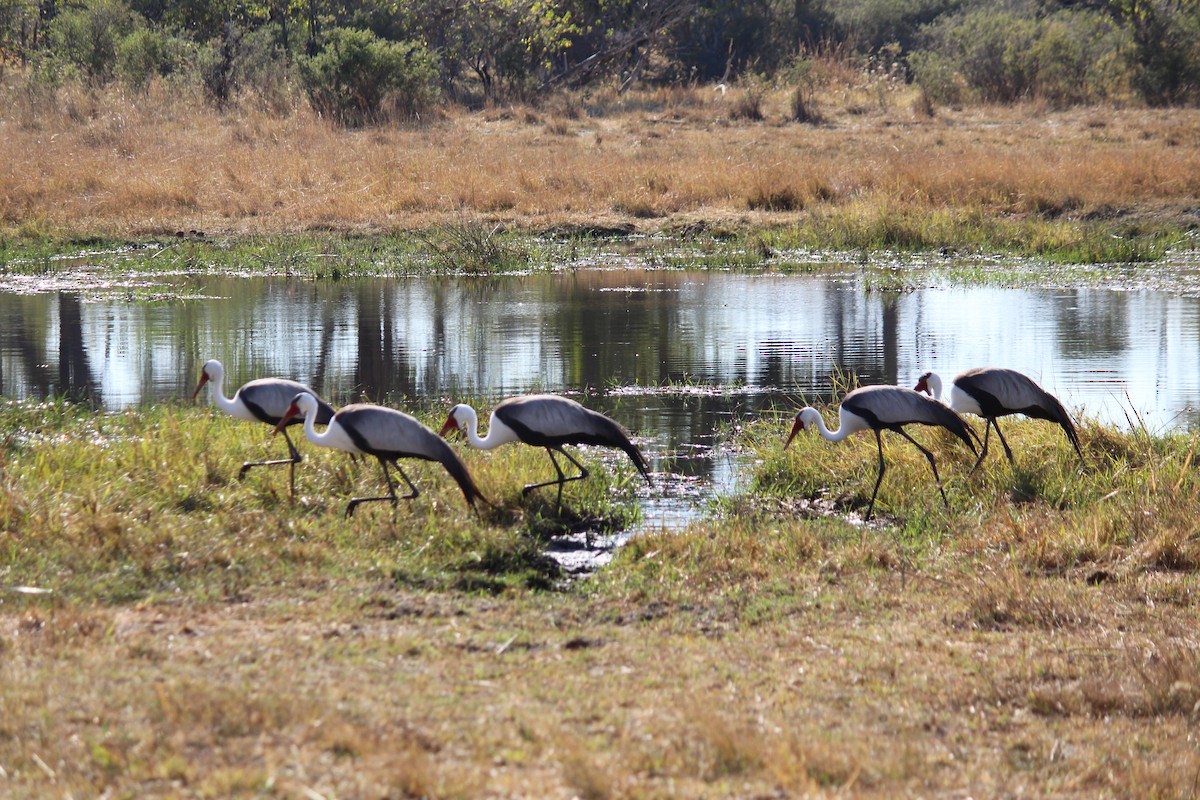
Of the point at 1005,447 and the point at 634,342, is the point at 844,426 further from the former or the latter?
the point at 634,342

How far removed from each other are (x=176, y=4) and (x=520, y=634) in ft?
106

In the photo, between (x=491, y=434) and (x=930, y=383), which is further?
(x=930, y=383)

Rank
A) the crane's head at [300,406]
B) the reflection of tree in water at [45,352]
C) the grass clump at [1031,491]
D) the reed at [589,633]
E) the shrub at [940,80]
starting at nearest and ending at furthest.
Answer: the reed at [589,633], the grass clump at [1031,491], the crane's head at [300,406], the reflection of tree in water at [45,352], the shrub at [940,80]

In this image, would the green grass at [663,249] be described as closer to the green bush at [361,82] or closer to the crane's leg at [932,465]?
the green bush at [361,82]

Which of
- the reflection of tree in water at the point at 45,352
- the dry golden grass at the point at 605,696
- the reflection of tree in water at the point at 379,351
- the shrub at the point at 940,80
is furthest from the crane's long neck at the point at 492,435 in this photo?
the shrub at the point at 940,80

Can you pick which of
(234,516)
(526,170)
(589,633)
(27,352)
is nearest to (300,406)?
(234,516)

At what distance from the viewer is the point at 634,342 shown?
1375cm

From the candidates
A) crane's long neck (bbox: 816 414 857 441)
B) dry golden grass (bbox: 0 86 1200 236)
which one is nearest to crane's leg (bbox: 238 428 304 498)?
crane's long neck (bbox: 816 414 857 441)

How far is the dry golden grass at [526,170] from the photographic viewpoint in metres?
20.8

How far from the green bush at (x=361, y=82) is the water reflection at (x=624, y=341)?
1008 centimetres

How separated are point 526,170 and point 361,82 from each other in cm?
637

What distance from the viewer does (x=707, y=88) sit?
33656 mm

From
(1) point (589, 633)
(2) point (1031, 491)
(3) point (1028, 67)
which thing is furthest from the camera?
(3) point (1028, 67)

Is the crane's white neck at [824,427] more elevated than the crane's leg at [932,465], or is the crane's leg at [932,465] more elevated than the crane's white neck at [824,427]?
the crane's white neck at [824,427]
